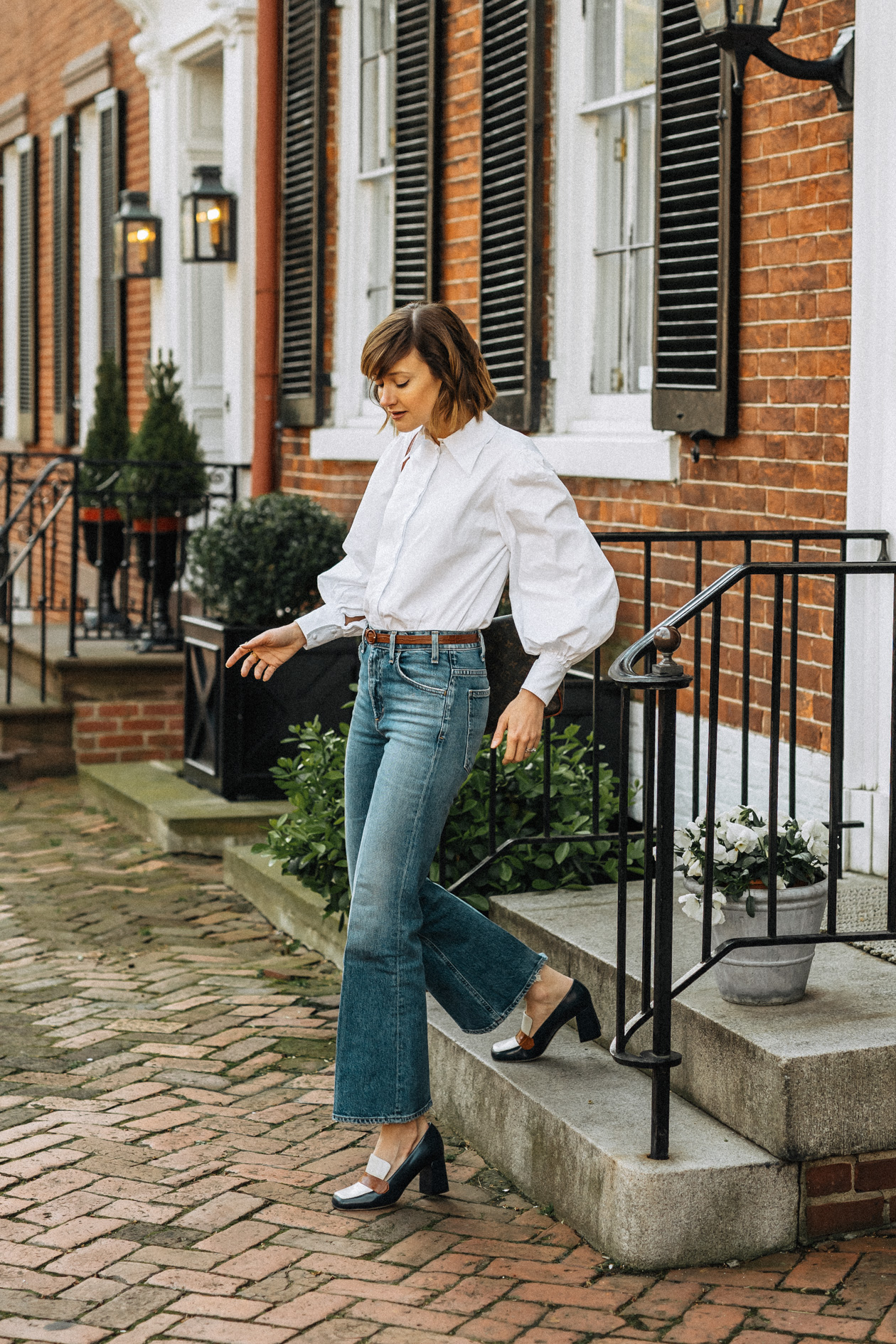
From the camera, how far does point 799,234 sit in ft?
15.8

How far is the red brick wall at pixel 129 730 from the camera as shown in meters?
8.30

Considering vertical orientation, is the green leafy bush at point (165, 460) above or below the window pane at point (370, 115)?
below

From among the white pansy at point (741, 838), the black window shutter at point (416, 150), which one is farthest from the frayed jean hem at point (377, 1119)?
the black window shutter at point (416, 150)

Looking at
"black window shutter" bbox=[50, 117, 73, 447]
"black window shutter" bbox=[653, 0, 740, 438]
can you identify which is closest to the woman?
"black window shutter" bbox=[653, 0, 740, 438]

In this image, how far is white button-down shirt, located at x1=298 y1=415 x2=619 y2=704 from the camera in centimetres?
321

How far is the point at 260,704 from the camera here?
22.0ft

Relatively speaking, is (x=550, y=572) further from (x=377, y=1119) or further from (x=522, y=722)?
(x=377, y=1119)

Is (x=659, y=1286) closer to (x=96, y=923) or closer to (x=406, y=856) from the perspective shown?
(x=406, y=856)

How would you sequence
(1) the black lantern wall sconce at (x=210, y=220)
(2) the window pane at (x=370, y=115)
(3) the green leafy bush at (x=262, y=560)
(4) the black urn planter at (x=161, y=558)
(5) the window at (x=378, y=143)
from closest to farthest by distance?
1. (3) the green leafy bush at (x=262, y=560)
2. (5) the window at (x=378, y=143)
3. (2) the window pane at (x=370, y=115)
4. (4) the black urn planter at (x=161, y=558)
5. (1) the black lantern wall sconce at (x=210, y=220)

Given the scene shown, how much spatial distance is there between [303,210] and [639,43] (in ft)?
10.5

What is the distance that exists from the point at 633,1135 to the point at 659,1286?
0.93 ft

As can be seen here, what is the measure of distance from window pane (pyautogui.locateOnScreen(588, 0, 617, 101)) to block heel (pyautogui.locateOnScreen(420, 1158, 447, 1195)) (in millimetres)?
4070

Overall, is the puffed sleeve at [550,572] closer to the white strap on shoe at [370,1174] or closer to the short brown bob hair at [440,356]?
the short brown bob hair at [440,356]

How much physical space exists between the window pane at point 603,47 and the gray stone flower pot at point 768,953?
12.1 ft
